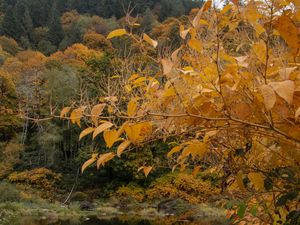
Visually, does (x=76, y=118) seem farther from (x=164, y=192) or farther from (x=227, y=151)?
(x=164, y=192)

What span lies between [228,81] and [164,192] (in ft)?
48.4

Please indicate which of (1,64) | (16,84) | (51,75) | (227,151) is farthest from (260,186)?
(1,64)

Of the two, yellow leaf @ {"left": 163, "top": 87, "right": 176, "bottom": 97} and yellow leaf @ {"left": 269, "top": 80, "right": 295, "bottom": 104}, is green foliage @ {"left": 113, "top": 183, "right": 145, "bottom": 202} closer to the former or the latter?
yellow leaf @ {"left": 163, "top": 87, "right": 176, "bottom": 97}

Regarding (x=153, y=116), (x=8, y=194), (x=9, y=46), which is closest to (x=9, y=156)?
(x=8, y=194)

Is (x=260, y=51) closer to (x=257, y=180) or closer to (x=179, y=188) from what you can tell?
(x=257, y=180)

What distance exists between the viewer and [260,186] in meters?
0.86

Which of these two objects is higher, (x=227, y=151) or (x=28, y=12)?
(x=28, y=12)

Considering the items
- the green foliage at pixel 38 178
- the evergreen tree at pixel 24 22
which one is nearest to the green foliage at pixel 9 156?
the green foliage at pixel 38 178

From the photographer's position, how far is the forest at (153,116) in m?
0.74

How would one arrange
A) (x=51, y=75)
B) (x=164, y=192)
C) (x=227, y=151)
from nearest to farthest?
(x=227, y=151), (x=164, y=192), (x=51, y=75)

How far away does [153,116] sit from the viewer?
2.70 feet

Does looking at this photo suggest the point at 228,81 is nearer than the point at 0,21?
Yes

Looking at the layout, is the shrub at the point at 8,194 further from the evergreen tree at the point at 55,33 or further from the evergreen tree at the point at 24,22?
the evergreen tree at the point at 24,22

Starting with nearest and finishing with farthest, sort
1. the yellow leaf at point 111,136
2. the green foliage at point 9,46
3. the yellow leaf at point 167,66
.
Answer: the yellow leaf at point 167,66 < the yellow leaf at point 111,136 < the green foliage at point 9,46
